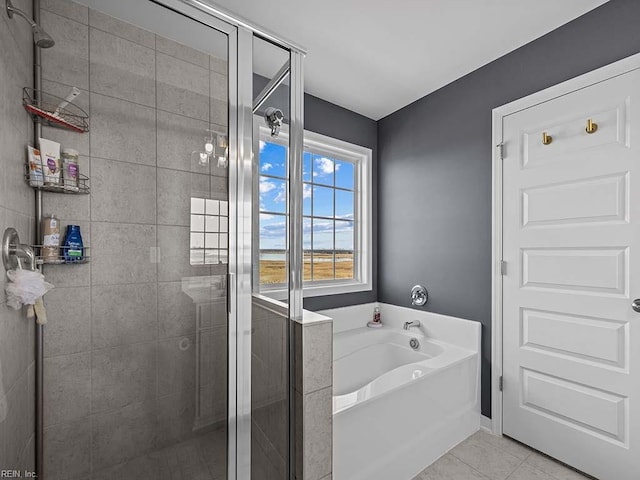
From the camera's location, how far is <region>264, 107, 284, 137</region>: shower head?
53.4 inches

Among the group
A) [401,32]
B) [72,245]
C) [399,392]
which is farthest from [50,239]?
[401,32]

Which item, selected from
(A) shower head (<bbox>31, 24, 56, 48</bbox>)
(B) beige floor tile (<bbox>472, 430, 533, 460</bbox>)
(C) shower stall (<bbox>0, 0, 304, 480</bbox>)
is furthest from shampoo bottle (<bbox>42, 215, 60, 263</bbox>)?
(B) beige floor tile (<bbox>472, 430, 533, 460</bbox>)

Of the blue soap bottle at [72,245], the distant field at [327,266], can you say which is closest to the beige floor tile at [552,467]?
the distant field at [327,266]

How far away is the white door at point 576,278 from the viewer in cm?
159

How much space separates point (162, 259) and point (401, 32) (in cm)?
191

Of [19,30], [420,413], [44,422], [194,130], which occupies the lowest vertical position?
[420,413]

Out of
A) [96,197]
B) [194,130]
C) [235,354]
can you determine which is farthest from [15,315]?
A: [194,130]

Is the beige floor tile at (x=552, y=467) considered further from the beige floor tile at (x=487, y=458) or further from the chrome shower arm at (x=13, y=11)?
the chrome shower arm at (x=13, y=11)

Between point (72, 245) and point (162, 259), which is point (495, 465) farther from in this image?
point (72, 245)

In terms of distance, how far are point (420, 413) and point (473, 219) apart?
4.56 ft

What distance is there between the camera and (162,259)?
43.6 inches

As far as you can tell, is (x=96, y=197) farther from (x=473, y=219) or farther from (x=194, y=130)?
(x=473, y=219)

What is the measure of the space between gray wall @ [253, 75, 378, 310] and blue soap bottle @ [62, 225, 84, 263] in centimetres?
182

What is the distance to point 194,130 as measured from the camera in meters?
1.16
